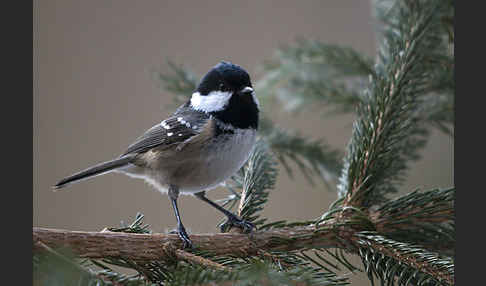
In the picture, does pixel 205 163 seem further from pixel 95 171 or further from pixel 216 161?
pixel 95 171

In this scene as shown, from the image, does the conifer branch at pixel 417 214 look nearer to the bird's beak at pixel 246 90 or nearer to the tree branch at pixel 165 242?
the tree branch at pixel 165 242

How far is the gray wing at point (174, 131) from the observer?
1030 millimetres

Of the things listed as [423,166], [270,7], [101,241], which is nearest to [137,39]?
[270,7]

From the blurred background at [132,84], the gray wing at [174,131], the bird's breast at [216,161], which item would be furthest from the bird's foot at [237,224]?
the blurred background at [132,84]

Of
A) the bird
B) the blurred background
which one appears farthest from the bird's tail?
the blurred background

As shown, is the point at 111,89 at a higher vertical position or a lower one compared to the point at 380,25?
higher

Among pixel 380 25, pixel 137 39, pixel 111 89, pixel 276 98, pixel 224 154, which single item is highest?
pixel 137 39

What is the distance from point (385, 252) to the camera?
26.3 inches

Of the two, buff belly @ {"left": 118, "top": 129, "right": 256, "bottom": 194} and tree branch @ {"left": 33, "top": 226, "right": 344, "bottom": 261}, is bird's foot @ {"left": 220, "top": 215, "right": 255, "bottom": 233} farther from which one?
buff belly @ {"left": 118, "top": 129, "right": 256, "bottom": 194}

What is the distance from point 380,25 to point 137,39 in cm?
138

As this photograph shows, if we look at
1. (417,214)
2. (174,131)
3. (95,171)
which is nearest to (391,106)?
(417,214)

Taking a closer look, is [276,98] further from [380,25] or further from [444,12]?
[444,12]

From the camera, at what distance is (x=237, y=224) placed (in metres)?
0.78

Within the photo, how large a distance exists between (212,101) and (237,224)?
0.38 metres
